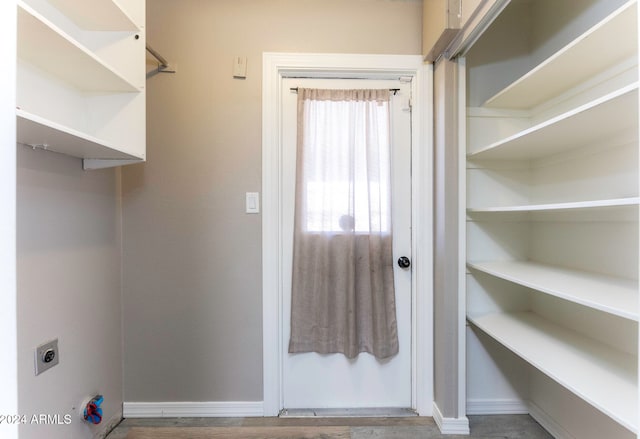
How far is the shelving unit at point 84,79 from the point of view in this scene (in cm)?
94

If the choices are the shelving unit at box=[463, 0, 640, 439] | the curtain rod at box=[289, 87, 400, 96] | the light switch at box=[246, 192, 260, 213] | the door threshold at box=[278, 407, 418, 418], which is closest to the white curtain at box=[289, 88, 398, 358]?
the curtain rod at box=[289, 87, 400, 96]

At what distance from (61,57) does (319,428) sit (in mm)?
1948

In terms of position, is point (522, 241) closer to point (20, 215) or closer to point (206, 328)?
point (206, 328)

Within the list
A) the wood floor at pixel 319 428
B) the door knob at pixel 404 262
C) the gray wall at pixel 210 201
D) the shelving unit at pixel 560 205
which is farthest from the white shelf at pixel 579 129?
the wood floor at pixel 319 428

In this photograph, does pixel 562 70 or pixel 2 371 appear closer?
pixel 2 371

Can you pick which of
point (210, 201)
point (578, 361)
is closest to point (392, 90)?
point (210, 201)

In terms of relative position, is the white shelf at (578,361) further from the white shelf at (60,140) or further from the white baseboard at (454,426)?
the white shelf at (60,140)

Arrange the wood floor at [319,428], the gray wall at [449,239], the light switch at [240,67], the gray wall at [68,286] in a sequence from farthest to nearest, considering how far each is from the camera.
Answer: the light switch at [240,67] → the gray wall at [449,239] → the wood floor at [319,428] → the gray wall at [68,286]

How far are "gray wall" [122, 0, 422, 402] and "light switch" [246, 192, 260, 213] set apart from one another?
0.12 feet

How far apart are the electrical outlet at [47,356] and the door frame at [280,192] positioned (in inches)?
36.0

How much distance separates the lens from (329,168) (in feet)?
5.42

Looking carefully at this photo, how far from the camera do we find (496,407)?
→ 1.67 metres

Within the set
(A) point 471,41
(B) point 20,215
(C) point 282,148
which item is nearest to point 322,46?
(C) point 282,148

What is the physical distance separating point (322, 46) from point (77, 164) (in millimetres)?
1408
